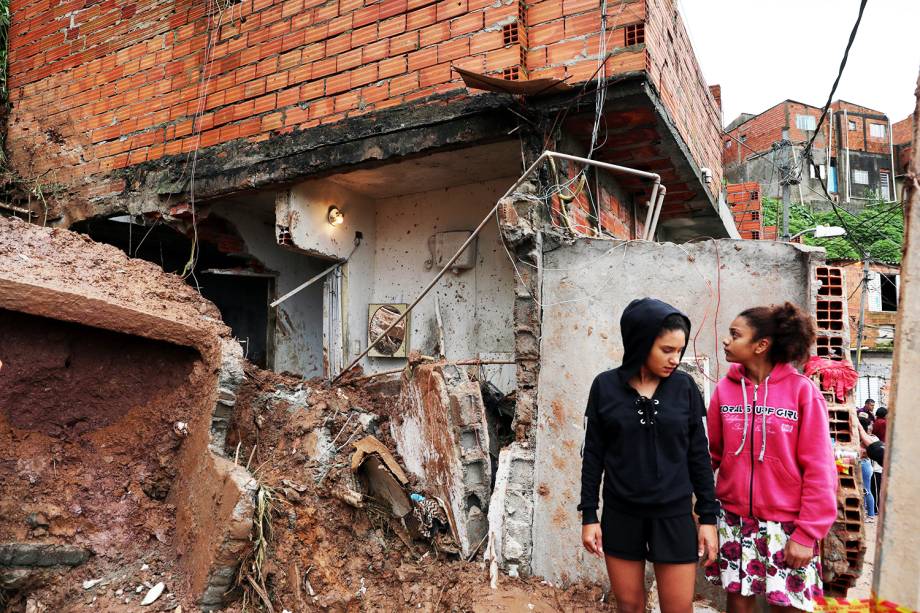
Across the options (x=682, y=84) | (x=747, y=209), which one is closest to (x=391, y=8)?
(x=682, y=84)

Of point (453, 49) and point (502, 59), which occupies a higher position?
point (453, 49)

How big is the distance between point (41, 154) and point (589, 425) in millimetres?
8518

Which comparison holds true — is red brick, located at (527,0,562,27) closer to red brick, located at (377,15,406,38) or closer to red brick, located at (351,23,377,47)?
red brick, located at (377,15,406,38)

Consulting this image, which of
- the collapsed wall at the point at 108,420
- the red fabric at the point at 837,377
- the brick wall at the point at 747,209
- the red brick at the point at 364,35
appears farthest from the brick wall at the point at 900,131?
the collapsed wall at the point at 108,420

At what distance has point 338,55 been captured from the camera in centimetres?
540

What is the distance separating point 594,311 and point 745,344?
1255 mm

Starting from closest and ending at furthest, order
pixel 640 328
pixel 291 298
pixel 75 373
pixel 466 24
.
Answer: pixel 640 328, pixel 75 373, pixel 466 24, pixel 291 298

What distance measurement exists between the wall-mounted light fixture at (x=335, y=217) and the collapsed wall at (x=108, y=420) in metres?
2.80

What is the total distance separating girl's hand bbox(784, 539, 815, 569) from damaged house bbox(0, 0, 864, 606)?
3.94 feet

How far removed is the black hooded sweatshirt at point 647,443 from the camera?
216 cm

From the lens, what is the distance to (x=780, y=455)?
2.25m

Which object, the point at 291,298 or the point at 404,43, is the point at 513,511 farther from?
the point at 291,298

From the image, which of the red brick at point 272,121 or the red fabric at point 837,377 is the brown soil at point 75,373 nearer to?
the red brick at point 272,121

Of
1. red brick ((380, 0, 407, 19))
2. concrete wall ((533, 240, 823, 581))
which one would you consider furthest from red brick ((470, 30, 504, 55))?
concrete wall ((533, 240, 823, 581))
